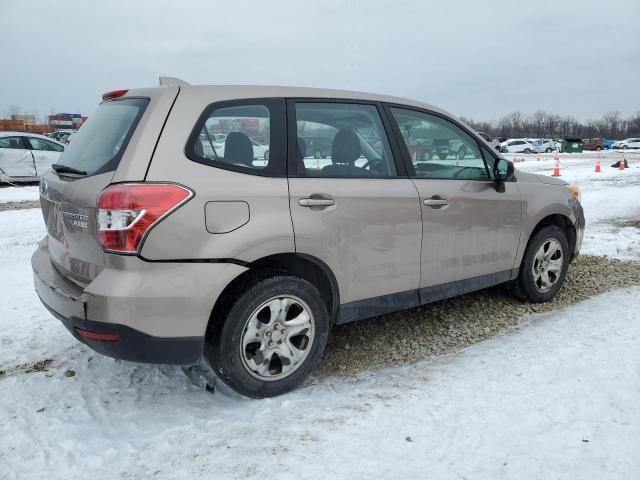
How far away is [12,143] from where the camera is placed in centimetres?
1442

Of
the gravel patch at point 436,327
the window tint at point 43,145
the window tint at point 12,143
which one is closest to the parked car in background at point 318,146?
the gravel patch at point 436,327

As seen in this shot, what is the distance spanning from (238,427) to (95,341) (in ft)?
2.87

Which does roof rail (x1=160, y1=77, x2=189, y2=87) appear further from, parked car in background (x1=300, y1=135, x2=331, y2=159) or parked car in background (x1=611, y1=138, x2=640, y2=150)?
parked car in background (x1=611, y1=138, x2=640, y2=150)

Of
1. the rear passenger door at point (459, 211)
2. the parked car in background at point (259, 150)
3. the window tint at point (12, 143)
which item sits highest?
the window tint at point (12, 143)

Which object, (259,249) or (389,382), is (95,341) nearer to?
(259,249)

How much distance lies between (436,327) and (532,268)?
1.03 metres

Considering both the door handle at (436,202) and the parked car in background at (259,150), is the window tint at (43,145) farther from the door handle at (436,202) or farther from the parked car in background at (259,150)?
the door handle at (436,202)

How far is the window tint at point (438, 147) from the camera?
367cm

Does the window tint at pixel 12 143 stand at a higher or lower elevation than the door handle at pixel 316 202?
higher

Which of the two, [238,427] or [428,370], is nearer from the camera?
[238,427]

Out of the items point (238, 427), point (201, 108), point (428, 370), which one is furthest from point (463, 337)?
point (201, 108)

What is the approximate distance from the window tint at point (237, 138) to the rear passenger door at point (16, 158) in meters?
13.8

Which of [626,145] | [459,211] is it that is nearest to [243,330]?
[459,211]

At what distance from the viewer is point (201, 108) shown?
286 centimetres
